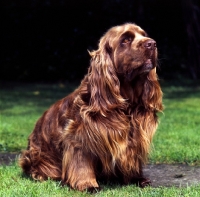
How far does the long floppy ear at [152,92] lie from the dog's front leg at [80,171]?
0.72 meters

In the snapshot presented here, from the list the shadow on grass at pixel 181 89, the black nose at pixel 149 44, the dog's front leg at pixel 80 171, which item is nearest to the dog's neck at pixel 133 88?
the black nose at pixel 149 44

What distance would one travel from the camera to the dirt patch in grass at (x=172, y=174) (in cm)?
524

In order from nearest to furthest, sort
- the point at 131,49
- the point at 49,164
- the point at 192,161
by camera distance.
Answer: the point at 131,49
the point at 49,164
the point at 192,161

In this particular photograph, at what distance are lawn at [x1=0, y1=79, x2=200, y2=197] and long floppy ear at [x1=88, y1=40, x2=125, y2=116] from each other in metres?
0.73

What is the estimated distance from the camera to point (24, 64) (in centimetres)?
1788

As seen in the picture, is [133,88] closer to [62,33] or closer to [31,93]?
[31,93]

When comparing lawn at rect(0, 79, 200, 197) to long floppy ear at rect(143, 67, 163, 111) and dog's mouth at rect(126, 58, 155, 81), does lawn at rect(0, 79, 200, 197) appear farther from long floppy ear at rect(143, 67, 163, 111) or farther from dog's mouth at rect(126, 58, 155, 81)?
dog's mouth at rect(126, 58, 155, 81)

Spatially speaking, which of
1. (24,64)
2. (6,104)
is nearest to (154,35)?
(24,64)

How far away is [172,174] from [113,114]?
3.85 ft

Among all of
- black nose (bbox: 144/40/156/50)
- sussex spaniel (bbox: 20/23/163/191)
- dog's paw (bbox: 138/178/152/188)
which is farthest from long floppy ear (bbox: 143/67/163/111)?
dog's paw (bbox: 138/178/152/188)

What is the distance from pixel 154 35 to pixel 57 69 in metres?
3.27

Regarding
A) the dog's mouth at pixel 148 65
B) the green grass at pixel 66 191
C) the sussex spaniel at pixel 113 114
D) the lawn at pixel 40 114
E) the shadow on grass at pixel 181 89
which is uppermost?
the dog's mouth at pixel 148 65

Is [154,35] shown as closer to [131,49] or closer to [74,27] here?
[74,27]

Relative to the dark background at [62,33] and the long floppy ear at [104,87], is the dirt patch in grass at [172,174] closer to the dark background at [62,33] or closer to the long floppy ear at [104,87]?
the long floppy ear at [104,87]
